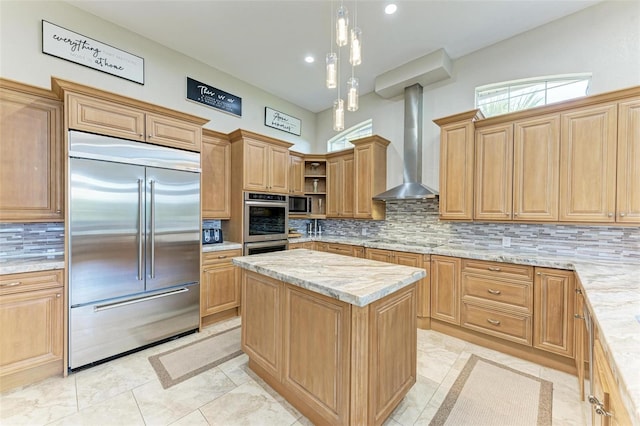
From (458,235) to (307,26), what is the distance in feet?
10.9

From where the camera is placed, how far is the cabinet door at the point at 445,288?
10.0 ft

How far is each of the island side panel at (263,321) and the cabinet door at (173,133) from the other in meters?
1.76

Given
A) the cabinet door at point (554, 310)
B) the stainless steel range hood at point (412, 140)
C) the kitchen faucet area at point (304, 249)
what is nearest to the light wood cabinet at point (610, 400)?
the kitchen faucet area at point (304, 249)

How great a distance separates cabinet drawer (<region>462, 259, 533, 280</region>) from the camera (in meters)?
2.61

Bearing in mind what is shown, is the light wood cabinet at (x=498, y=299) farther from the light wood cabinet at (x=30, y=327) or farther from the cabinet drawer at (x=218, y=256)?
the light wood cabinet at (x=30, y=327)

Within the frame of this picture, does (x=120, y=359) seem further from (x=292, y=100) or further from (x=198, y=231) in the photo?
→ (x=292, y=100)

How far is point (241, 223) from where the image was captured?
375 cm

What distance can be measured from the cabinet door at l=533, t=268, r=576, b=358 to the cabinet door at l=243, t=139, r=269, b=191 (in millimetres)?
3482

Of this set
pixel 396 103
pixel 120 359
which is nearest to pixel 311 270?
pixel 120 359

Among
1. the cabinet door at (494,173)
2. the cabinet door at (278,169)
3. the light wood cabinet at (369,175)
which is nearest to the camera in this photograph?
the cabinet door at (494,173)

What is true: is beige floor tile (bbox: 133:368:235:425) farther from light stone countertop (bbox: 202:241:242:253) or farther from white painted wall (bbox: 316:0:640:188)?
white painted wall (bbox: 316:0:640:188)

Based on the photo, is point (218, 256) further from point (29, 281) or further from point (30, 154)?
point (30, 154)

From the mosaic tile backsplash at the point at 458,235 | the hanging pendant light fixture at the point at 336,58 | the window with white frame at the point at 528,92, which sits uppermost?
the window with white frame at the point at 528,92

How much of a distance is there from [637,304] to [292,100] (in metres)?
5.15
